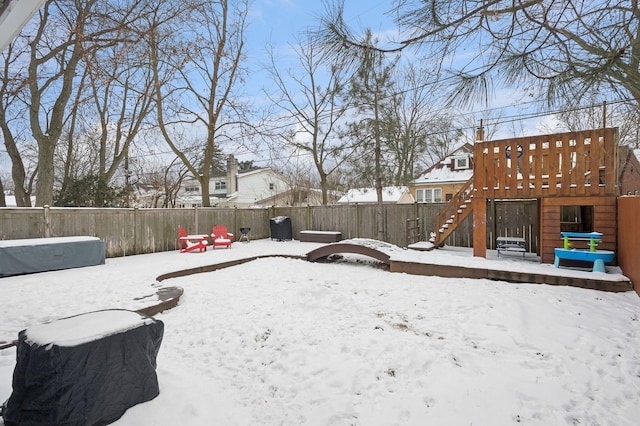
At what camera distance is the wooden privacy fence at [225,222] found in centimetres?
757

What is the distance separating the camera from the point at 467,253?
25.4 ft

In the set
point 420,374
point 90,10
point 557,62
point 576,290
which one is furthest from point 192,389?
point 90,10

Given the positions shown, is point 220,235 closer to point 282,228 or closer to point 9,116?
point 282,228

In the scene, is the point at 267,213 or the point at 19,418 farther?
the point at 267,213

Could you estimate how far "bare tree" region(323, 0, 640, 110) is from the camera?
187cm

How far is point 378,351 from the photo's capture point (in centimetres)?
306

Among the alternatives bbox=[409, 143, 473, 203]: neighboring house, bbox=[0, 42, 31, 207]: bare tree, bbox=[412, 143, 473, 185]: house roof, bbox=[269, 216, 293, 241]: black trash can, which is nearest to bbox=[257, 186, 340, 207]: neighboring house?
bbox=[409, 143, 473, 203]: neighboring house

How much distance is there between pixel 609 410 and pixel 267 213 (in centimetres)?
1192

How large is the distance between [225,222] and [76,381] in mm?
10272

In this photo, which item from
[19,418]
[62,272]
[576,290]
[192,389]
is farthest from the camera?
[62,272]

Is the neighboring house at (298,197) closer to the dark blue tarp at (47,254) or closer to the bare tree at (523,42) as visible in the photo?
the dark blue tarp at (47,254)

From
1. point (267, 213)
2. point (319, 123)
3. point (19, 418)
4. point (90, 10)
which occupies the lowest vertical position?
point (19, 418)

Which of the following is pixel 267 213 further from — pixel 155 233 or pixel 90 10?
pixel 90 10

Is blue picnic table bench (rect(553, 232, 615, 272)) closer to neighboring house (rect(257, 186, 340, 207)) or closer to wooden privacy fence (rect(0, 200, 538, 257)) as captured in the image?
wooden privacy fence (rect(0, 200, 538, 257))
